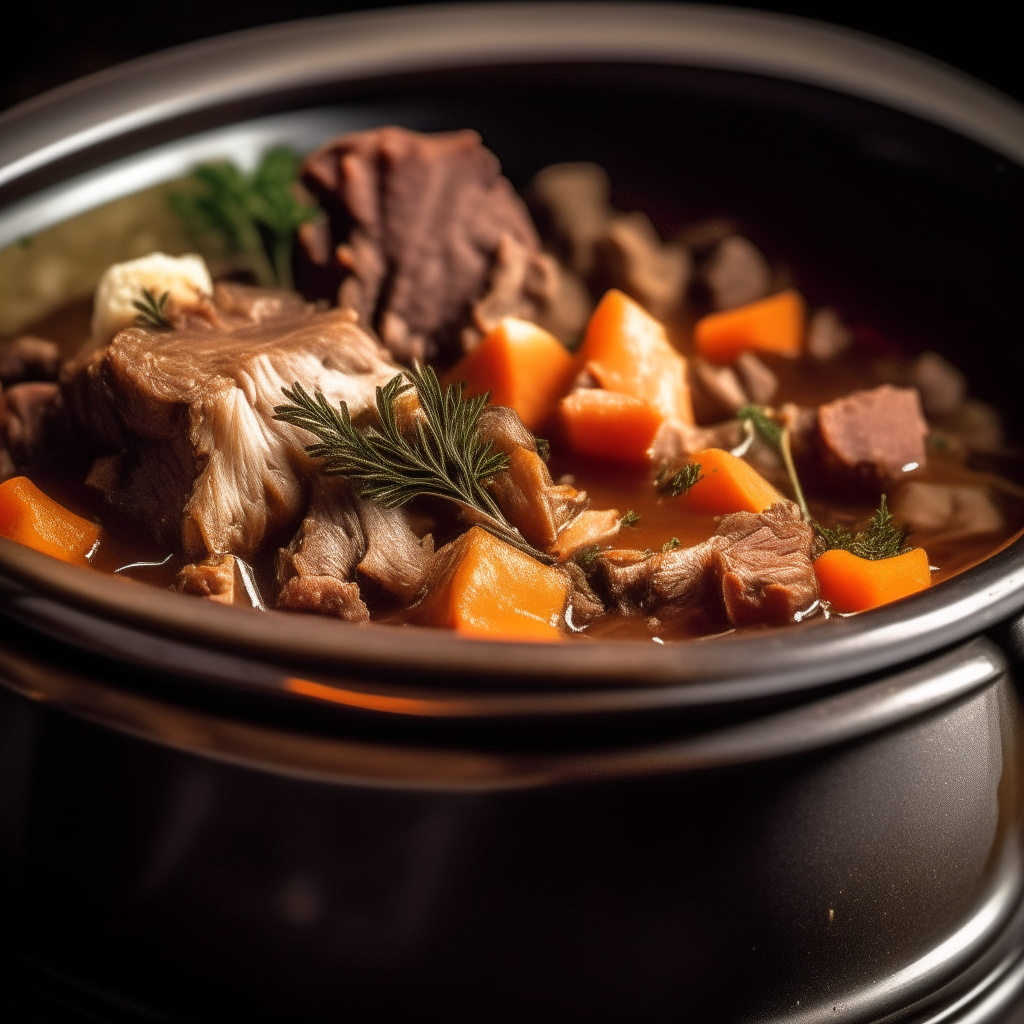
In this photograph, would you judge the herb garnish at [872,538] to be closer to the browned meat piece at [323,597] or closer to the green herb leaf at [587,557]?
the green herb leaf at [587,557]

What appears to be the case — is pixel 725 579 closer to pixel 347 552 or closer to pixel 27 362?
pixel 347 552

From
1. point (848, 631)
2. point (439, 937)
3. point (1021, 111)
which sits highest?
point (1021, 111)

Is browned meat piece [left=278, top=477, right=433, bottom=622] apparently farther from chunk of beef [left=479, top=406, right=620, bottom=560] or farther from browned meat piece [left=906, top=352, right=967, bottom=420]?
browned meat piece [left=906, top=352, right=967, bottom=420]

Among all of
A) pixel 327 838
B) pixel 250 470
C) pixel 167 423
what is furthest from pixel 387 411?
pixel 327 838

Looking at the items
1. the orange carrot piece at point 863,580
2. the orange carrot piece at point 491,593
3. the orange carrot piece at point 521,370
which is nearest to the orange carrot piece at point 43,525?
Result: the orange carrot piece at point 491,593

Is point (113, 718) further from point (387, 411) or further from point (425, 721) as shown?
point (387, 411)

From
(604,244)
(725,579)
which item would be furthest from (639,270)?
(725,579)

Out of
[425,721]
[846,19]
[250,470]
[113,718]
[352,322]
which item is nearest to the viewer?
[425,721]
